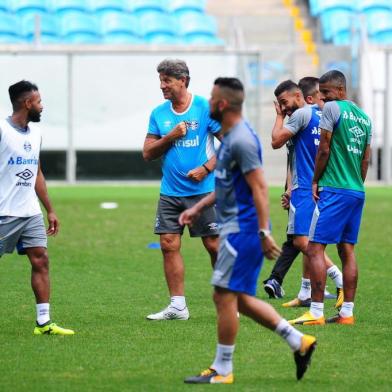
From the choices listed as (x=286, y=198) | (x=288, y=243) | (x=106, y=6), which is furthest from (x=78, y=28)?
(x=286, y=198)

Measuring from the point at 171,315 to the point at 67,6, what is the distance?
23.3m

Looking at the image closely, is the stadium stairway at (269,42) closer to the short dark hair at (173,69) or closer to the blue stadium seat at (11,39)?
the blue stadium seat at (11,39)

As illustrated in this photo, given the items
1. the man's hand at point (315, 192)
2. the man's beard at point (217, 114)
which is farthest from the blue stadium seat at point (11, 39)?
the man's beard at point (217, 114)

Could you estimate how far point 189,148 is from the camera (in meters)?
10.2

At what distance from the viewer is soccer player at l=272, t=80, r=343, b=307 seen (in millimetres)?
10445

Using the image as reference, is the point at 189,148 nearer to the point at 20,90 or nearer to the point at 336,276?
the point at 20,90

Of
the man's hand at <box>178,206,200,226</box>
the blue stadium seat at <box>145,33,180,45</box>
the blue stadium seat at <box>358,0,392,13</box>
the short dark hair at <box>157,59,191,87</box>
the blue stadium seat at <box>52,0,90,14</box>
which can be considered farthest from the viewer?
the blue stadium seat at <box>358,0,392,13</box>

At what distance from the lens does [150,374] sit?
771 cm

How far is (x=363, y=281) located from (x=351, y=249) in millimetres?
3107

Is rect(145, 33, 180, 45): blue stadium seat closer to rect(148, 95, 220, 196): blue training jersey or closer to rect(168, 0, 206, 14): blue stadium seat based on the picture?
rect(168, 0, 206, 14): blue stadium seat

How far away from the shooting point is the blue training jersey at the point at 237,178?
7246mm

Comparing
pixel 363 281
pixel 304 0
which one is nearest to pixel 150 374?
pixel 363 281

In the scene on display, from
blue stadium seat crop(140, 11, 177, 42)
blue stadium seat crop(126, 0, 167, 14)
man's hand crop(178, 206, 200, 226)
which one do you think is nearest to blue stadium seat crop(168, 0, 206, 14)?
blue stadium seat crop(126, 0, 167, 14)

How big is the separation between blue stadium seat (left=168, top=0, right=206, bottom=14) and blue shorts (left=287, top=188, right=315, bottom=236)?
894 inches
